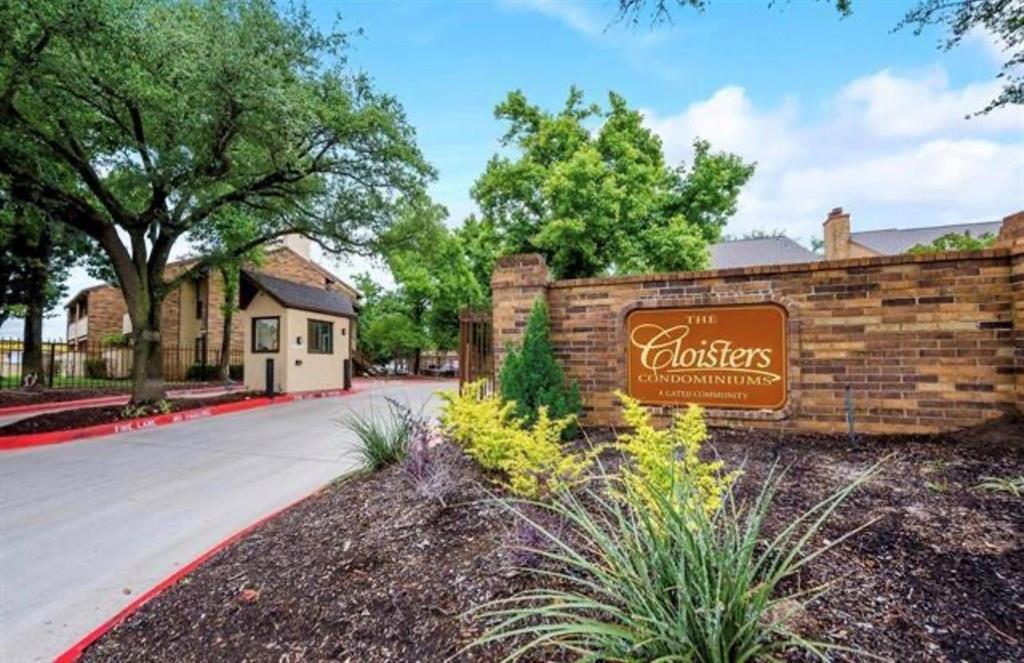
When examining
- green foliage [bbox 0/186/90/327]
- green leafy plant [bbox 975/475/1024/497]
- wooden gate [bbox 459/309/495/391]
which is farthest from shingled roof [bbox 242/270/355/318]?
green leafy plant [bbox 975/475/1024/497]

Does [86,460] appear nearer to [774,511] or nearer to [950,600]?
[774,511]

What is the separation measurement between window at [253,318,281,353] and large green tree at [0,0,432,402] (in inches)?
141

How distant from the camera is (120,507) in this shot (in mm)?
4719

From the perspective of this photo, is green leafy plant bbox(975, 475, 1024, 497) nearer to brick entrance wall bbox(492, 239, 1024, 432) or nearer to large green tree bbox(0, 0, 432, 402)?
brick entrance wall bbox(492, 239, 1024, 432)

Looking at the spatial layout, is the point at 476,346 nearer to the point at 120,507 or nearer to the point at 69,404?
the point at 120,507

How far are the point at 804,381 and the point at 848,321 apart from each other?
671 millimetres

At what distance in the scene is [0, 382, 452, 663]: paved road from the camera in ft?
9.81

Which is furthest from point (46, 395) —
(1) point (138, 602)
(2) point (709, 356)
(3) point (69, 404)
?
(2) point (709, 356)

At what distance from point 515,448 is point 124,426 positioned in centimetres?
849

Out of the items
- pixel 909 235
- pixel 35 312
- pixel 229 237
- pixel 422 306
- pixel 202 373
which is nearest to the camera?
pixel 229 237

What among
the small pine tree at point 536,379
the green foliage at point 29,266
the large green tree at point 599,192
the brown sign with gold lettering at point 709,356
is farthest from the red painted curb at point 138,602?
the green foliage at point 29,266

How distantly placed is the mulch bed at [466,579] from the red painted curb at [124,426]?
21.0ft

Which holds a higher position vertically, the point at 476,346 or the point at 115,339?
the point at 115,339

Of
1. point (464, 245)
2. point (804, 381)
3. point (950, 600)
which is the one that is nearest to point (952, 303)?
point (804, 381)
